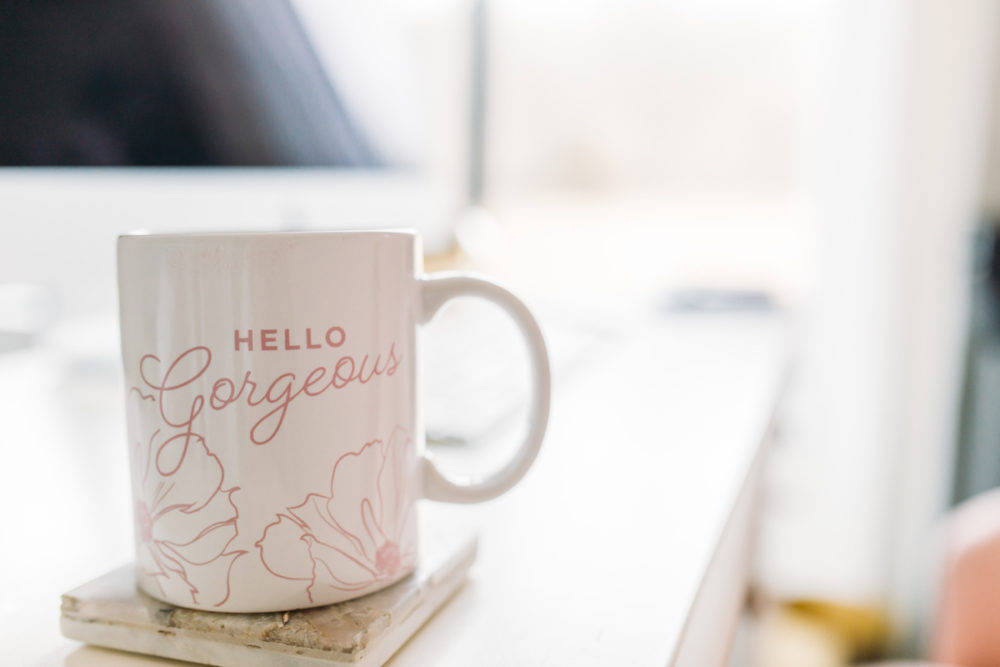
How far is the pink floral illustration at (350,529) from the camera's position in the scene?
0.85ft

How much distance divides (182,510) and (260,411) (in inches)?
1.7

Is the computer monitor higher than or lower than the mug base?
higher

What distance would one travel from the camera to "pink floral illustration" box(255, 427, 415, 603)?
26 centimetres

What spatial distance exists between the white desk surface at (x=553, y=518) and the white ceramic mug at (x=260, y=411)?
1.6 inches

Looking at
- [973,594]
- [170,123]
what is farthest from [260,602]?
[973,594]

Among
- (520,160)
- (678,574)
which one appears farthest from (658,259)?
(678,574)

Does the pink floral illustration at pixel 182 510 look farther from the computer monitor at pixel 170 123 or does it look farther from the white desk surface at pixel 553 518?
the computer monitor at pixel 170 123

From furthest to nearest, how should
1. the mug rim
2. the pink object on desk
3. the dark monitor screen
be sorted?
the pink object on desk
the dark monitor screen
the mug rim

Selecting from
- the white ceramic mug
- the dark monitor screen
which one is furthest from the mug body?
the dark monitor screen

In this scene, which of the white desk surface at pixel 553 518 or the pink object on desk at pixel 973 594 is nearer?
the white desk surface at pixel 553 518

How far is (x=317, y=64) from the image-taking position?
790 millimetres

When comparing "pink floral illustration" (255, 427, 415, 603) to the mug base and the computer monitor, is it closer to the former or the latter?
the mug base

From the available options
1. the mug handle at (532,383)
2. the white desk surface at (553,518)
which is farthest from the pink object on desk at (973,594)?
the mug handle at (532,383)

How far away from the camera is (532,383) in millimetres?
306
